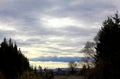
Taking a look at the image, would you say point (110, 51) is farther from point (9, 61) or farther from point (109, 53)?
point (9, 61)

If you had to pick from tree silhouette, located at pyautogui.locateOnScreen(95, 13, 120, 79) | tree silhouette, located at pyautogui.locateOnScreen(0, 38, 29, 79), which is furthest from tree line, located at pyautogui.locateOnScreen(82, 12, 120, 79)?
tree silhouette, located at pyautogui.locateOnScreen(0, 38, 29, 79)

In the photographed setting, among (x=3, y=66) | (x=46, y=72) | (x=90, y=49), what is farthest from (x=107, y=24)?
(x=90, y=49)

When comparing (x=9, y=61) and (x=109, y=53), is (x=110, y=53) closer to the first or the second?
(x=109, y=53)

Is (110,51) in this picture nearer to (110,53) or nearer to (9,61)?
(110,53)

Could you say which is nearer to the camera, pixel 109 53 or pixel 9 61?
pixel 109 53

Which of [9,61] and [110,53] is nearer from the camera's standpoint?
[110,53]

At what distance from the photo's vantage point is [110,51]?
34.3 m

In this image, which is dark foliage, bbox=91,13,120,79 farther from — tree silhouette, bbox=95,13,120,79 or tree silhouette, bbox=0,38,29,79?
tree silhouette, bbox=0,38,29,79

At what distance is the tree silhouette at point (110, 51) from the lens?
32.9 metres

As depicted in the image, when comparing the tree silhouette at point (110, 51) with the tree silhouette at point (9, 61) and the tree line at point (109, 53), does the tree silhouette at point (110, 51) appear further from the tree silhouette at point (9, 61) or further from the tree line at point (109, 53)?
the tree silhouette at point (9, 61)

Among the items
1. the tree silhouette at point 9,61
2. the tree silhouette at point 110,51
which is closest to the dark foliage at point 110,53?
the tree silhouette at point 110,51

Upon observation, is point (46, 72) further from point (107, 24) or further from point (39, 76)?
point (107, 24)

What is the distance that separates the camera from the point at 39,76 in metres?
37.2

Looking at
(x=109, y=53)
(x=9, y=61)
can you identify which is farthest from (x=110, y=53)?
(x=9, y=61)
